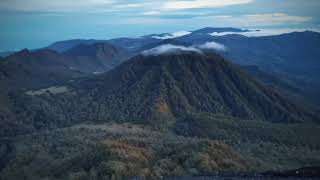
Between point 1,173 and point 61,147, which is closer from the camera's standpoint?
point 1,173

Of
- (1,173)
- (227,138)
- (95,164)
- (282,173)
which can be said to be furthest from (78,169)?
(227,138)

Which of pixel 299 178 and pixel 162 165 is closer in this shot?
pixel 299 178

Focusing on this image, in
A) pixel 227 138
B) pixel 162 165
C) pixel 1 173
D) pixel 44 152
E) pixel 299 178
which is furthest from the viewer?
pixel 227 138

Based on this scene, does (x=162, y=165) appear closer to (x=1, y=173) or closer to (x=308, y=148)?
(x=1, y=173)

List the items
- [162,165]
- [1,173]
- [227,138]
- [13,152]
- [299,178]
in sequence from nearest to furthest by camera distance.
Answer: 1. [299,178]
2. [162,165]
3. [1,173]
4. [13,152]
5. [227,138]

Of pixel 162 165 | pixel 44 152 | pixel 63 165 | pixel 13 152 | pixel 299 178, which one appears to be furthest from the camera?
pixel 13 152

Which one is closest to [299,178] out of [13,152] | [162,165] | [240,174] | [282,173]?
[282,173]

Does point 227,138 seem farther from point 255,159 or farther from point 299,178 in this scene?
point 299,178

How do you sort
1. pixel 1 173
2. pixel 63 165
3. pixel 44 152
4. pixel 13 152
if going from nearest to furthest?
pixel 63 165, pixel 1 173, pixel 44 152, pixel 13 152

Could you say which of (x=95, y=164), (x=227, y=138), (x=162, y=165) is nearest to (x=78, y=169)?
(x=95, y=164)
